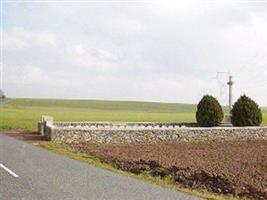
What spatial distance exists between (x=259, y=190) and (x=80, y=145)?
48.1 ft

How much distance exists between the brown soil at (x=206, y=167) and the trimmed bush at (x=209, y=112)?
13302 mm

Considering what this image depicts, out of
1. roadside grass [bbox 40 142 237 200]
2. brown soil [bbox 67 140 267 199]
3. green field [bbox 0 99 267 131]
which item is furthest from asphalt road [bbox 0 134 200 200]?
green field [bbox 0 99 267 131]

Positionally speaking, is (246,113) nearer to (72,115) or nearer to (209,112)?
(209,112)

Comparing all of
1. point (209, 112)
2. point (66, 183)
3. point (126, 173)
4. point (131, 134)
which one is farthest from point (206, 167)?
point (209, 112)

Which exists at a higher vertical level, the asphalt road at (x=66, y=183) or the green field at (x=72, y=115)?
the green field at (x=72, y=115)

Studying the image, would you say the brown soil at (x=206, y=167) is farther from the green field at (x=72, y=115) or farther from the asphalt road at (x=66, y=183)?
the green field at (x=72, y=115)

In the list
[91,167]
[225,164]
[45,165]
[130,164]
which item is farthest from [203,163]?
[45,165]

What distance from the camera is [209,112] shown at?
120 feet

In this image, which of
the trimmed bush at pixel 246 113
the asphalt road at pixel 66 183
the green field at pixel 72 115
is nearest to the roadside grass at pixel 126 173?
the asphalt road at pixel 66 183

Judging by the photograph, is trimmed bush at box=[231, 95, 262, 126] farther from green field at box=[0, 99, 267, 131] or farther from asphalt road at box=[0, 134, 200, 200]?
asphalt road at box=[0, 134, 200, 200]

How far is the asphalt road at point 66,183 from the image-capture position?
36.4 ft

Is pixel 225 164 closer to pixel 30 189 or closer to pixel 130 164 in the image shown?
pixel 130 164

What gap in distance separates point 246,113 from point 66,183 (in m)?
24.4

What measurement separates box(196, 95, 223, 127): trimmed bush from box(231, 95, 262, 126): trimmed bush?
1160 millimetres
